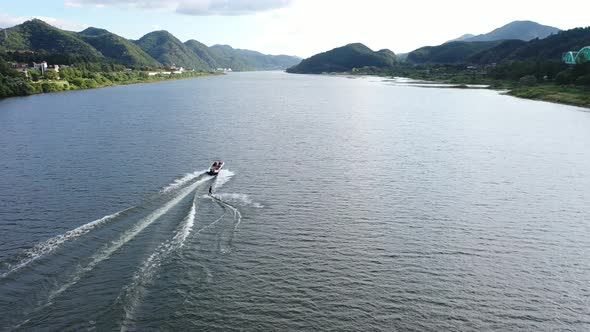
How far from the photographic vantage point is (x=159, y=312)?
2559 centimetres

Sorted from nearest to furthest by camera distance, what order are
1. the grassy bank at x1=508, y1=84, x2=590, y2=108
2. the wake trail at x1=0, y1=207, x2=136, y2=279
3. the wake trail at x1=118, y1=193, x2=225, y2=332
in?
1. the wake trail at x1=118, y1=193, x2=225, y2=332
2. the wake trail at x1=0, y1=207, x2=136, y2=279
3. the grassy bank at x1=508, y1=84, x2=590, y2=108

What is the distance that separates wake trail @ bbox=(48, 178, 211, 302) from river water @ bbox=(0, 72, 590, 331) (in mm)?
162

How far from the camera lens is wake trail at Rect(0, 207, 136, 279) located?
3025 centimetres

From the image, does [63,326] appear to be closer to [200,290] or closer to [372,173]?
[200,290]

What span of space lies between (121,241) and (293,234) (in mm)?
13037

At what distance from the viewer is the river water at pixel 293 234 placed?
86.0 ft

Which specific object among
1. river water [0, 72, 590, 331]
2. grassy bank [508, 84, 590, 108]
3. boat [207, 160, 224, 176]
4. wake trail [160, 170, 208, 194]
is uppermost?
grassy bank [508, 84, 590, 108]

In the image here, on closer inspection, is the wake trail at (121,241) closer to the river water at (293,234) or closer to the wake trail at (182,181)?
the river water at (293,234)

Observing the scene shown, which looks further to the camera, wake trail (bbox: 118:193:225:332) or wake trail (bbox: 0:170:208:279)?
wake trail (bbox: 0:170:208:279)

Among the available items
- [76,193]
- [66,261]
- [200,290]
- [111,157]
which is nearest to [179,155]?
[111,157]

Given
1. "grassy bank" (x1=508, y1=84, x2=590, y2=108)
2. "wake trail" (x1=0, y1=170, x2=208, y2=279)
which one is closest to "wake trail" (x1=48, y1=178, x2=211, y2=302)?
"wake trail" (x1=0, y1=170, x2=208, y2=279)

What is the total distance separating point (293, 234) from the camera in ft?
121

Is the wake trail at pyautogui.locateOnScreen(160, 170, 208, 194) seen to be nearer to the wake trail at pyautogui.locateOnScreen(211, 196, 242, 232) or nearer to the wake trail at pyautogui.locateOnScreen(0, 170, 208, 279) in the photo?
the wake trail at pyautogui.locateOnScreen(211, 196, 242, 232)

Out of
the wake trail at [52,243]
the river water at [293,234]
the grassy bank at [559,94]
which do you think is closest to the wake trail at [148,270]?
the river water at [293,234]
